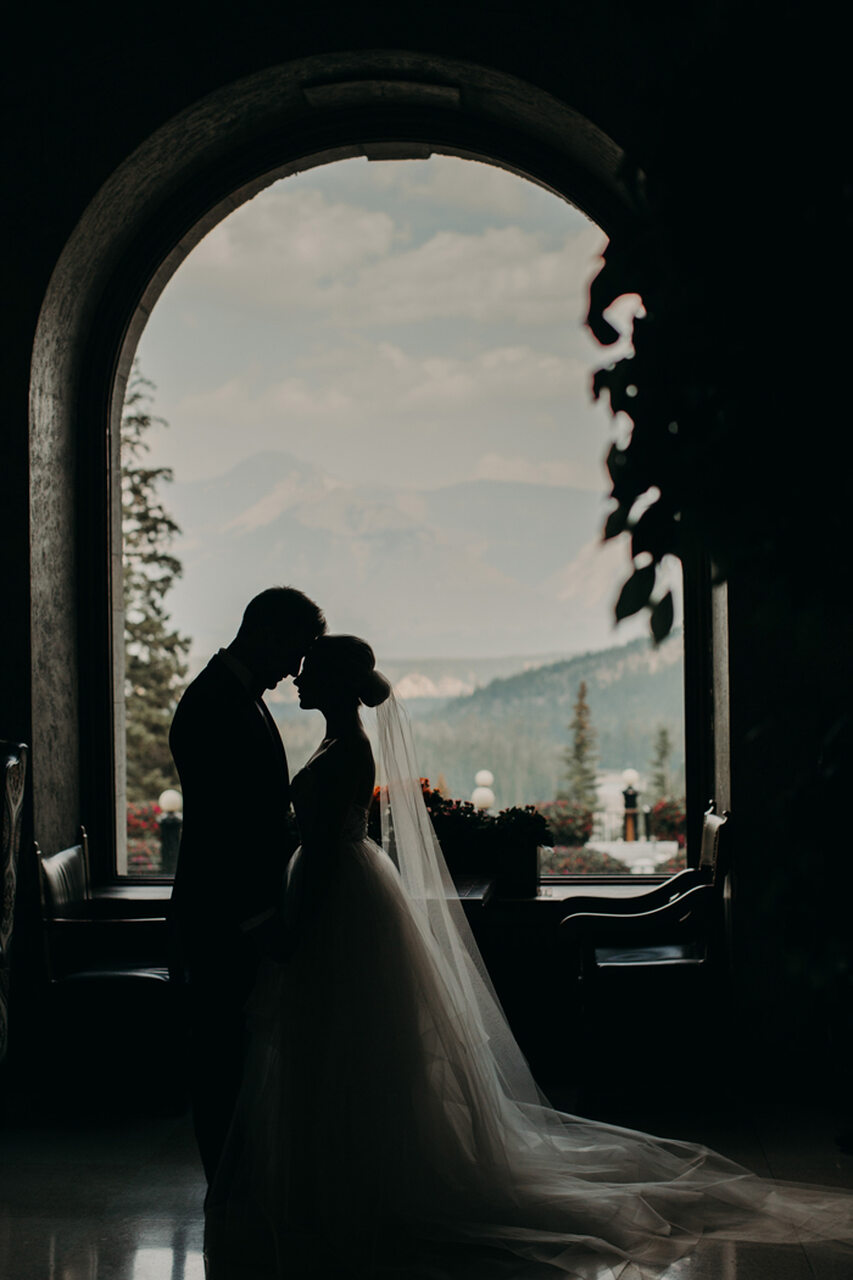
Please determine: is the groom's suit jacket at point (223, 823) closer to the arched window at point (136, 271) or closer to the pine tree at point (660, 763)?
the arched window at point (136, 271)

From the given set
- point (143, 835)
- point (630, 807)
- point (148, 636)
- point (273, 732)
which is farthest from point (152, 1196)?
point (148, 636)

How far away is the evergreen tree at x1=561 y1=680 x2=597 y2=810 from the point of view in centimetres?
605

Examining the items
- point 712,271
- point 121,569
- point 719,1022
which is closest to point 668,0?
point 712,271

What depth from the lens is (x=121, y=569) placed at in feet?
17.7

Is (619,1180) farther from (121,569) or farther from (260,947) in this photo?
(121,569)

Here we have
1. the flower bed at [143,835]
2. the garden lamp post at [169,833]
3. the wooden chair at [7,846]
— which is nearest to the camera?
the wooden chair at [7,846]

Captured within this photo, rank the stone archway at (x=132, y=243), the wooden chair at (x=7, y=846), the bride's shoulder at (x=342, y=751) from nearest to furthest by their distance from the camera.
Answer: the bride's shoulder at (x=342, y=751) < the wooden chair at (x=7, y=846) < the stone archway at (x=132, y=243)

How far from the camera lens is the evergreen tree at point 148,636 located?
391 inches

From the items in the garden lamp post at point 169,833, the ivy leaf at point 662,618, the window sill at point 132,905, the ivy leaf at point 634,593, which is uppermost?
the ivy leaf at point 634,593

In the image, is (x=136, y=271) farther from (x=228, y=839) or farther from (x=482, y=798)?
(x=228, y=839)

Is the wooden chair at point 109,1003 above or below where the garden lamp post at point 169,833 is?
below

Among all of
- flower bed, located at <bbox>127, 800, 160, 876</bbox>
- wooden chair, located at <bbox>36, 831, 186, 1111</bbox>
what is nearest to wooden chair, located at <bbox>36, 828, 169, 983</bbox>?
wooden chair, located at <bbox>36, 831, 186, 1111</bbox>

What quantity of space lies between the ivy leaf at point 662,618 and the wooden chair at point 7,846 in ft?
9.63

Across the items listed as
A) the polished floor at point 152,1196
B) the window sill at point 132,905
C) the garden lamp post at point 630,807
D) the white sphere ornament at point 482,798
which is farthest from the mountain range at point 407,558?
the polished floor at point 152,1196
